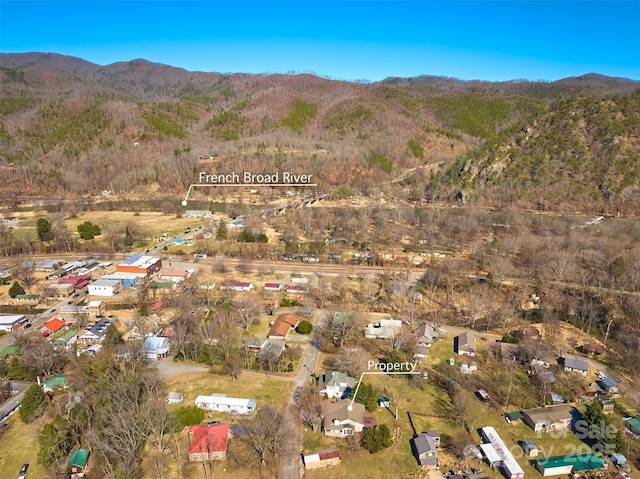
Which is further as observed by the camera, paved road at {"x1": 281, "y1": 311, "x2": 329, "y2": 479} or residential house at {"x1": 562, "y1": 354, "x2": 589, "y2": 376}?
residential house at {"x1": 562, "y1": 354, "x2": 589, "y2": 376}

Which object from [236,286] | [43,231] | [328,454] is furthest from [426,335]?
[43,231]

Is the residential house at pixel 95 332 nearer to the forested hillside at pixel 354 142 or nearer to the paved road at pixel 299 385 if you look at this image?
the paved road at pixel 299 385

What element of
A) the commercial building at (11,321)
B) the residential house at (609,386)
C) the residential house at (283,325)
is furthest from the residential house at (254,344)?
the residential house at (609,386)

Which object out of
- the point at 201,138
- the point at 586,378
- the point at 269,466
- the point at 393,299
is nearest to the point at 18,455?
the point at 269,466

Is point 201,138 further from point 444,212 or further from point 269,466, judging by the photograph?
point 269,466

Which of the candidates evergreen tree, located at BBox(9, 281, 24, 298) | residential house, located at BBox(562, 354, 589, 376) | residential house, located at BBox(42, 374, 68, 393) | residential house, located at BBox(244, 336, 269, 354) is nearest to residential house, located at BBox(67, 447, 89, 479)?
residential house, located at BBox(42, 374, 68, 393)

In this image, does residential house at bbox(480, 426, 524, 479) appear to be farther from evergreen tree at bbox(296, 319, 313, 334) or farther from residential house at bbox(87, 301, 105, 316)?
residential house at bbox(87, 301, 105, 316)
